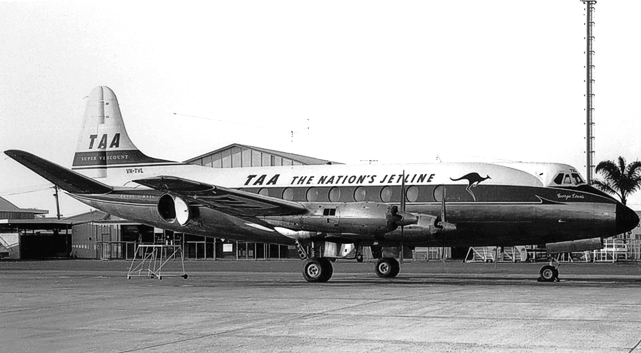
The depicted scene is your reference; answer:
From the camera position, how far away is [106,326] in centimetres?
1471

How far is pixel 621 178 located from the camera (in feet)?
230

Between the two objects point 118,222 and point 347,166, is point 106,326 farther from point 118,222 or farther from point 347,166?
point 118,222

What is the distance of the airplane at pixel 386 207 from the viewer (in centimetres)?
2611

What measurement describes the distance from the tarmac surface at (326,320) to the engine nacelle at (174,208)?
7.04 meters

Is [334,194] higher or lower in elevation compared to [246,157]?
lower

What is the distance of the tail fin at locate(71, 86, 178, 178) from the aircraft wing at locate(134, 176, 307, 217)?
627cm

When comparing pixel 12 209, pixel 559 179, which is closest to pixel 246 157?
pixel 559 179

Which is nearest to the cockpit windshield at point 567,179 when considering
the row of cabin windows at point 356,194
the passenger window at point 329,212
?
Answer: the row of cabin windows at point 356,194

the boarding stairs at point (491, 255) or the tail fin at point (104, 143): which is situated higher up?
the tail fin at point (104, 143)

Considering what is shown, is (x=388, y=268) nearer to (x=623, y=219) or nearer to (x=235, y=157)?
(x=623, y=219)

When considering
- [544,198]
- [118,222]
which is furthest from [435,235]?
[118,222]

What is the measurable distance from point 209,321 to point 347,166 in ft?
50.1

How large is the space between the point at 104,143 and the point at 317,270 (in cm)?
1200

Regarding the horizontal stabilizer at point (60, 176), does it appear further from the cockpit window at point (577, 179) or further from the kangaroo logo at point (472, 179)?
the cockpit window at point (577, 179)
